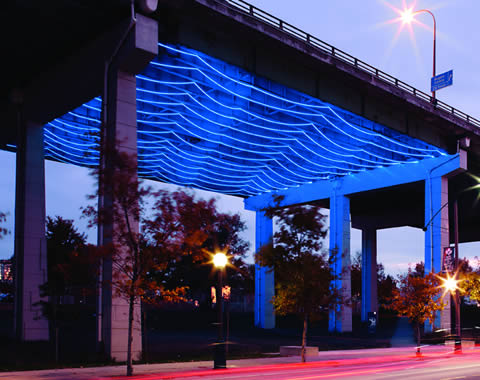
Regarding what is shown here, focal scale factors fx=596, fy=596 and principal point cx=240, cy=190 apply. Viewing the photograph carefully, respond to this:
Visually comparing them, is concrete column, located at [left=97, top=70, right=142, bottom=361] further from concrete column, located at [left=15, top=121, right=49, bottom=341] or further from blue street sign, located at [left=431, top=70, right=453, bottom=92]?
blue street sign, located at [left=431, top=70, right=453, bottom=92]

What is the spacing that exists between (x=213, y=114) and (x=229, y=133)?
375 centimetres

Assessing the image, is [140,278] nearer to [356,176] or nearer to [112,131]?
[112,131]

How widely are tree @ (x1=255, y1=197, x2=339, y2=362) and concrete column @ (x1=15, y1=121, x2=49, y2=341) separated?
12.6 meters

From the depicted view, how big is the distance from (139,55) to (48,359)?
12746mm

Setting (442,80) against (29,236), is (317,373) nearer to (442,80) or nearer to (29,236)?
(29,236)

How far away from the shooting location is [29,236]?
3164 centimetres

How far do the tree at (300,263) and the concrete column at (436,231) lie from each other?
2085 cm

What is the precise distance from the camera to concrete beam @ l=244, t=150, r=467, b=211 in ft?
152

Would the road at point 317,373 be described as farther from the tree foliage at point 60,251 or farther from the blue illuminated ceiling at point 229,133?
the blue illuminated ceiling at point 229,133

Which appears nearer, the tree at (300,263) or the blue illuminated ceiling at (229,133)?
the tree at (300,263)

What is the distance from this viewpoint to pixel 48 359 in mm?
23516

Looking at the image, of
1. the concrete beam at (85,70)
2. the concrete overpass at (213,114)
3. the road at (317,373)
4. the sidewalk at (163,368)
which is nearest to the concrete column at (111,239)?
the concrete overpass at (213,114)

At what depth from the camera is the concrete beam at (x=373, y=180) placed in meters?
46.3

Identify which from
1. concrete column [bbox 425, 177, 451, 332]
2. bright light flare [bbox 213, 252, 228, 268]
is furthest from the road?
concrete column [bbox 425, 177, 451, 332]
